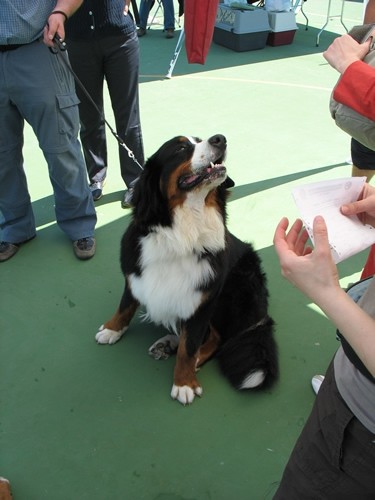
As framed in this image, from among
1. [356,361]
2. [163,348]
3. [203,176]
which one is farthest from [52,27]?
[356,361]

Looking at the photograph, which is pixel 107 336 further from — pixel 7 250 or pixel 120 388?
pixel 7 250

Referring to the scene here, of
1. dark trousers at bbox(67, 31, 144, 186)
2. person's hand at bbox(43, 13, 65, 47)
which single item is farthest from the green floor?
person's hand at bbox(43, 13, 65, 47)

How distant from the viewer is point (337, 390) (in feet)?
3.35

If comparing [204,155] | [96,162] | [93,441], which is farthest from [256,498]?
[96,162]

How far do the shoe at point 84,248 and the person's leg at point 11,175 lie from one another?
375 mm

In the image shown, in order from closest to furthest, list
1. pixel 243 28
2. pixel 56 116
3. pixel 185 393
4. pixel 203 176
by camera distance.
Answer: pixel 203 176, pixel 185 393, pixel 56 116, pixel 243 28

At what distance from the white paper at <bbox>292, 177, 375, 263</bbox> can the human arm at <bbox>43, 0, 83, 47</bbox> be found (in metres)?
1.82

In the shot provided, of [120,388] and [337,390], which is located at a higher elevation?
[337,390]

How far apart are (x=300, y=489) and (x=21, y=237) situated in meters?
2.41

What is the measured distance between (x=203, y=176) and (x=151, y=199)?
24 cm

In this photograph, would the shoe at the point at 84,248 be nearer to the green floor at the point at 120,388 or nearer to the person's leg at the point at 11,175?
the green floor at the point at 120,388

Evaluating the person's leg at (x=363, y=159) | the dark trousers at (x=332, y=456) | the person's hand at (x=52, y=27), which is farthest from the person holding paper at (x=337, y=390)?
the person's hand at (x=52, y=27)

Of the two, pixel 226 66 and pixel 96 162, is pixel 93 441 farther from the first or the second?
pixel 226 66

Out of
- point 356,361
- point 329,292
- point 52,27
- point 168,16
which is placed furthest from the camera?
point 168,16
